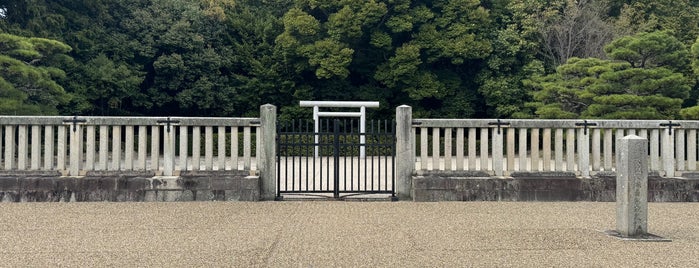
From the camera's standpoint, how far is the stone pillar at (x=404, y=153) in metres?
8.83

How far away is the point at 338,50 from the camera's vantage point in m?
23.2

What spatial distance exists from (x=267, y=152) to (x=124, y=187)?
2.17m

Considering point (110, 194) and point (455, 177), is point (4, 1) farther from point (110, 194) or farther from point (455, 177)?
point (455, 177)

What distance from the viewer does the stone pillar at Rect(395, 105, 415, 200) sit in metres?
8.83

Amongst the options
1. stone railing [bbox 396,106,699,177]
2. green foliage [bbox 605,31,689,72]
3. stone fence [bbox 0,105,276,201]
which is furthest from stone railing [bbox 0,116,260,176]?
green foliage [bbox 605,31,689,72]

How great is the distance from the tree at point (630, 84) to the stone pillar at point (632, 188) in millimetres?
10769

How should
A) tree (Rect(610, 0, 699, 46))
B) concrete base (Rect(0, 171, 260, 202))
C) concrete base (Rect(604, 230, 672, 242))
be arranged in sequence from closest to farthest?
concrete base (Rect(604, 230, 672, 242)), concrete base (Rect(0, 171, 260, 202)), tree (Rect(610, 0, 699, 46))

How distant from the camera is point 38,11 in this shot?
20203mm

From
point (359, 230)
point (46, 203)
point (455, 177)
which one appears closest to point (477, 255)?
point (359, 230)

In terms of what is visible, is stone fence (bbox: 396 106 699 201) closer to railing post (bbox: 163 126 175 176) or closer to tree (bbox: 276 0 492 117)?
railing post (bbox: 163 126 175 176)

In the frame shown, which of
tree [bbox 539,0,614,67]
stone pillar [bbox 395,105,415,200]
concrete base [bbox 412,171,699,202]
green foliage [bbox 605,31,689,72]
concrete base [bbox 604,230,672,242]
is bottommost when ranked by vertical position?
concrete base [bbox 604,230,672,242]

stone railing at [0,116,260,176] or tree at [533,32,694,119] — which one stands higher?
tree at [533,32,694,119]

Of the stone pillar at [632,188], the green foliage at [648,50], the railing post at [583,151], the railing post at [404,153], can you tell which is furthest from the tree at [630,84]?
the stone pillar at [632,188]

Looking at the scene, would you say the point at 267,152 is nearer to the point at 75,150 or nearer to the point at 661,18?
the point at 75,150
